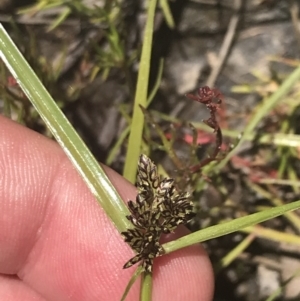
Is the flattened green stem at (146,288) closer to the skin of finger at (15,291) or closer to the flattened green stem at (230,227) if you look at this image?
the flattened green stem at (230,227)

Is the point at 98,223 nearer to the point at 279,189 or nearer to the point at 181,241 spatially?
the point at 181,241

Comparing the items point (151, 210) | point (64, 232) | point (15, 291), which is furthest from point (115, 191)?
point (15, 291)

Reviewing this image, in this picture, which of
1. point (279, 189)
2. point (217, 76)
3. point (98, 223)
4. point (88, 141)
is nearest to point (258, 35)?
point (217, 76)

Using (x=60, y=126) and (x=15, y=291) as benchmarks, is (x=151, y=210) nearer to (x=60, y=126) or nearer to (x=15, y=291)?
(x=60, y=126)

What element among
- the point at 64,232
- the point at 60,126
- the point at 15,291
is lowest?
the point at 15,291

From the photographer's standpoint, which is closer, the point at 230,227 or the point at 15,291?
the point at 230,227

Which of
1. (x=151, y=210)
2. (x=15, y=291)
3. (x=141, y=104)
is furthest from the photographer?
(x=15, y=291)

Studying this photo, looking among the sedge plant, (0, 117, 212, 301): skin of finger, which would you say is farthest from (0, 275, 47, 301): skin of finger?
the sedge plant
